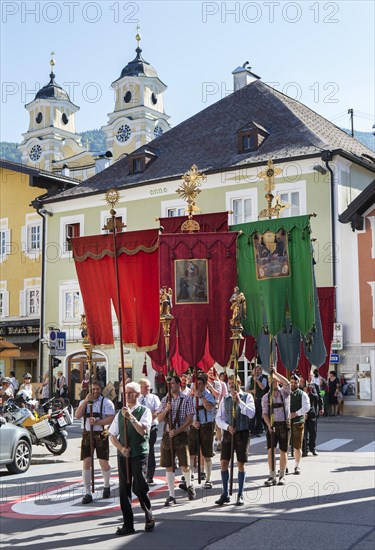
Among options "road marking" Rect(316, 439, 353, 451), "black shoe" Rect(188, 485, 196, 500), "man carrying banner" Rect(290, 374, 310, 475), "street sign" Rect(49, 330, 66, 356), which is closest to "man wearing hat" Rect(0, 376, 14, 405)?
"street sign" Rect(49, 330, 66, 356)

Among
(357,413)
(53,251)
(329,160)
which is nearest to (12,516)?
(357,413)

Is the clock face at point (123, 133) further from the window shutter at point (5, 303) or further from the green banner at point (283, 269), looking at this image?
the green banner at point (283, 269)

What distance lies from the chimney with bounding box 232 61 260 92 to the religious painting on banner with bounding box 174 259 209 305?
94.9ft

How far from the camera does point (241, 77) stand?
4162 cm

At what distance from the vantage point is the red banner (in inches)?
533

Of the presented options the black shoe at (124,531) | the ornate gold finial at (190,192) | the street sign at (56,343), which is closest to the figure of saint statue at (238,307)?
the ornate gold finial at (190,192)

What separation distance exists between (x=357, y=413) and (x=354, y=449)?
10869 mm

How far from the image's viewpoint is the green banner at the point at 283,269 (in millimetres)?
14555

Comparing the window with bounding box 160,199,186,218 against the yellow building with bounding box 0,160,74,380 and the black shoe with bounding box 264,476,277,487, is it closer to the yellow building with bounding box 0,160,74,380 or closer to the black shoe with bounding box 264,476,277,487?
the yellow building with bounding box 0,160,74,380

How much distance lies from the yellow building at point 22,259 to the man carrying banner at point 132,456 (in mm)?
28823

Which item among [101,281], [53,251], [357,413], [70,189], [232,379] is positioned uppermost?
[70,189]

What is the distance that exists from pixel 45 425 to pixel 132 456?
329 inches

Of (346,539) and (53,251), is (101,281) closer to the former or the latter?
(346,539)

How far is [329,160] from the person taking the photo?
2997cm
